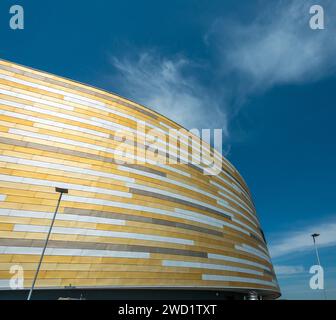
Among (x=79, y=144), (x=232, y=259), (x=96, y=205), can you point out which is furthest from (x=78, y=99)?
(x=232, y=259)

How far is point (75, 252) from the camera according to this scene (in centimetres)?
1691

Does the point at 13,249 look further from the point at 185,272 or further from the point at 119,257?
the point at 185,272

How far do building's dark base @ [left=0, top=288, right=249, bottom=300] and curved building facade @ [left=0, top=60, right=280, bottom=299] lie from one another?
47 centimetres

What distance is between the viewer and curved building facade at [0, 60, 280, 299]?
16.4 meters

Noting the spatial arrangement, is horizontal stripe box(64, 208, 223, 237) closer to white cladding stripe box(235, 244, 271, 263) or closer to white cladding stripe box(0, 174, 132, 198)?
white cladding stripe box(0, 174, 132, 198)

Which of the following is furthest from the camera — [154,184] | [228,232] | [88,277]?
[228,232]

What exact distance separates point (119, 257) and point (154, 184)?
25.9 feet

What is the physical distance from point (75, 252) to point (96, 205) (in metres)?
3.98

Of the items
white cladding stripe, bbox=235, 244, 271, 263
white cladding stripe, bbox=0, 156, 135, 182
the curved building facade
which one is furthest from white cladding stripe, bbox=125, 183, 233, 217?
white cladding stripe, bbox=235, 244, 271, 263

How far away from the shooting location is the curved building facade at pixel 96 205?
53.7ft

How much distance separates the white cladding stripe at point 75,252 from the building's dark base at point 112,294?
8.58 feet
